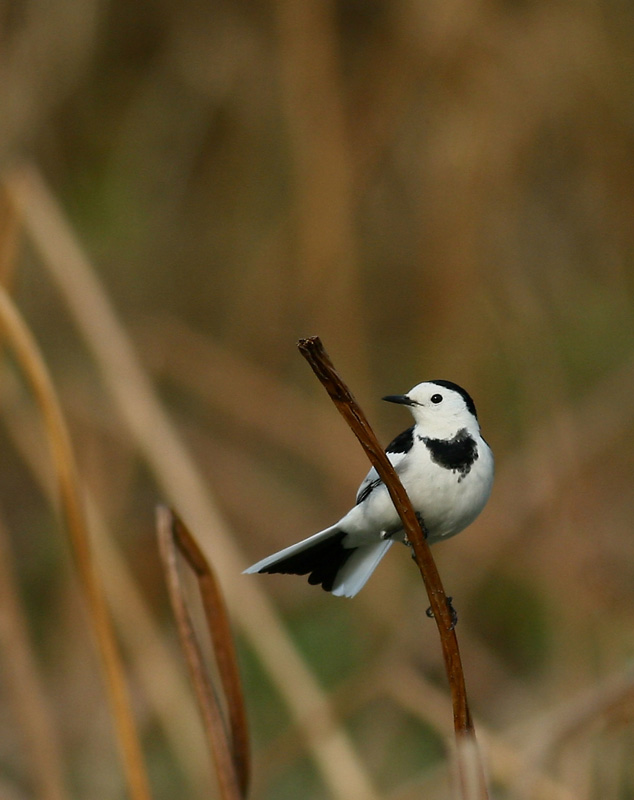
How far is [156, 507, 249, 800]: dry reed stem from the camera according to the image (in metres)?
1.42

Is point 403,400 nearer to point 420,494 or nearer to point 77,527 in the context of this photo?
point 420,494

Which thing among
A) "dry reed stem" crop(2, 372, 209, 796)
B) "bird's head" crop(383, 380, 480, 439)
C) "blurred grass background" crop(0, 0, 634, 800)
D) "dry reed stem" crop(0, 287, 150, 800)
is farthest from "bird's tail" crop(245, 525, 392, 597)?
"dry reed stem" crop(2, 372, 209, 796)

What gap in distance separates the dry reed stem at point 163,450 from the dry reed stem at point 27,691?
1.85ft

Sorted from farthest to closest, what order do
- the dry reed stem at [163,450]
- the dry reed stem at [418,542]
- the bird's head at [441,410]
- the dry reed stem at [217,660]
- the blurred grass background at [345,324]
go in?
the blurred grass background at [345,324] < the dry reed stem at [163,450] < the bird's head at [441,410] < the dry reed stem at [217,660] < the dry reed stem at [418,542]

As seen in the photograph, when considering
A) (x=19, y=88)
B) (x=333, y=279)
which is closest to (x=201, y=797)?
(x=333, y=279)

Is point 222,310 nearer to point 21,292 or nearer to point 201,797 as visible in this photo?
point 21,292

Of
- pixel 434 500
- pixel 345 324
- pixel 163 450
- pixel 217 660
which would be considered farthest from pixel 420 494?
pixel 345 324

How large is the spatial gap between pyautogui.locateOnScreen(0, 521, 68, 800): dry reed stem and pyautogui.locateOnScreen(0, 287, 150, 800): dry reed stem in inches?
32.6

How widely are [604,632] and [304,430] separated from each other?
1534mm

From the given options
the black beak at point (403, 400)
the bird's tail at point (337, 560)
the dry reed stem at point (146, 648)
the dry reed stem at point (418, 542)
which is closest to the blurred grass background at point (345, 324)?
the dry reed stem at point (146, 648)

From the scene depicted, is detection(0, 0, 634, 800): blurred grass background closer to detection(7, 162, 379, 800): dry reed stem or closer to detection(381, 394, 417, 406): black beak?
detection(7, 162, 379, 800): dry reed stem

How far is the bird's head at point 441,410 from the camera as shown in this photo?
5.95ft

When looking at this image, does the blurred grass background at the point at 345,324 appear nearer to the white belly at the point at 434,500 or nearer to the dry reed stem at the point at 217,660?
the white belly at the point at 434,500

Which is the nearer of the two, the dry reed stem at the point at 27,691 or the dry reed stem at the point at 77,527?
the dry reed stem at the point at 77,527
